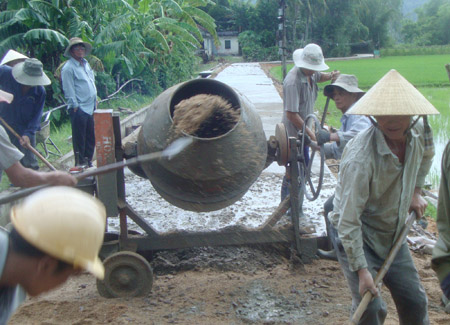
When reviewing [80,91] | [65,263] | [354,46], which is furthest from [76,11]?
[354,46]

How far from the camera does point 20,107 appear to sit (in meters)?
6.11

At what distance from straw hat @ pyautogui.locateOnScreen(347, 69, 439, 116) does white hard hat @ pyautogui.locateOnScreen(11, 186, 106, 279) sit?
158 cm

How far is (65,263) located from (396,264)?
1.90 m

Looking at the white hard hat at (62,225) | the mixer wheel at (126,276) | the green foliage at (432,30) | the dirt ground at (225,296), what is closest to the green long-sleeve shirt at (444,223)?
the dirt ground at (225,296)

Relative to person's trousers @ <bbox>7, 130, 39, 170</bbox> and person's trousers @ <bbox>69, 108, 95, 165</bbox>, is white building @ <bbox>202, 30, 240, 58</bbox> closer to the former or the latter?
person's trousers @ <bbox>69, 108, 95, 165</bbox>

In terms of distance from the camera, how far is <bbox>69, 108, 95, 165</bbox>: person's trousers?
7.31 m

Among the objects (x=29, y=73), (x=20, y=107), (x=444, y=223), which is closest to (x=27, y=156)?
(x=20, y=107)

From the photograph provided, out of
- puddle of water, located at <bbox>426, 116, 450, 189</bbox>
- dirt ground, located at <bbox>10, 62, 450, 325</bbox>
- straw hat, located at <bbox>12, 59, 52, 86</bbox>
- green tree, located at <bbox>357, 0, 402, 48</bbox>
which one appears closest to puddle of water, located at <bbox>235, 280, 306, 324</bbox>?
dirt ground, located at <bbox>10, 62, 450, 325</bbox>

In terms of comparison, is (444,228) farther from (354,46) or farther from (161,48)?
(354,46)

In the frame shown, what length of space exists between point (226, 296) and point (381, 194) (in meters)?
1.78

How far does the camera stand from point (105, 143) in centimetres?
410

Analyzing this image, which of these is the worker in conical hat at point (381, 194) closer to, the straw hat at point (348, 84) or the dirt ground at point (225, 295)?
the dirt ground at point (225, 295)

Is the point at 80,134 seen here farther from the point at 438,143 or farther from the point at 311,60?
the point at 438,143

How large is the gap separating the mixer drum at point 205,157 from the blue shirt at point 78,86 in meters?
3.67
